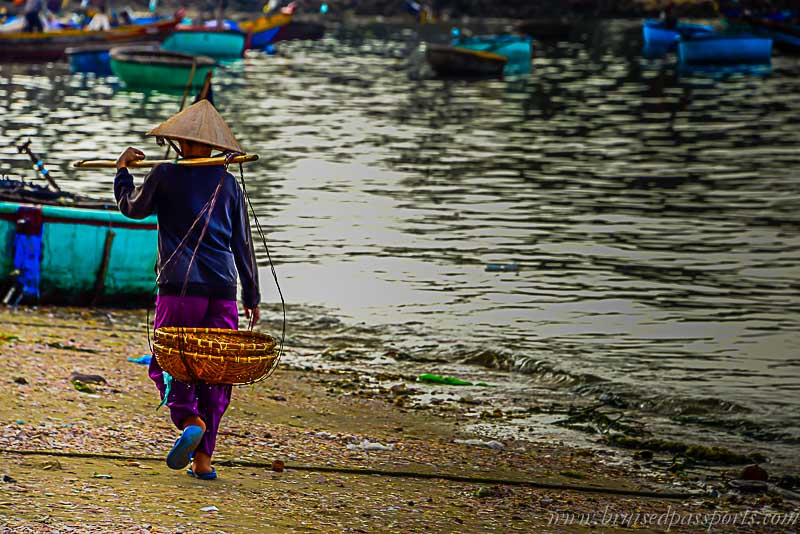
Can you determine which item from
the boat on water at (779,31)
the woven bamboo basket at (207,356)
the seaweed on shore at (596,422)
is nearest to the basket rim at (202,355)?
the woven bamboo basket at (207,356)

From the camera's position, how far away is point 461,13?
7700 centimetres

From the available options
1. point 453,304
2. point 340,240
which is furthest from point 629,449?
point 340,240

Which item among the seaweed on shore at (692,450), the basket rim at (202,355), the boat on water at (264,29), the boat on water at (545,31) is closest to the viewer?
the basket rim at (202,355)

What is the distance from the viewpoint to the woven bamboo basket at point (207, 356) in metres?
5.41

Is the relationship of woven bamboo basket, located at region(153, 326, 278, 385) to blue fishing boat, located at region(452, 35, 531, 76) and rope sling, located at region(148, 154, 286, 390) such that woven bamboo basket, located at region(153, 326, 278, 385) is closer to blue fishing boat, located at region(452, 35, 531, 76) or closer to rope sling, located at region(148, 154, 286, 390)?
rope sling, located at region(148, 154, 286, 390)

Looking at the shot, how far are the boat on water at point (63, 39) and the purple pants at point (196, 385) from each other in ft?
117

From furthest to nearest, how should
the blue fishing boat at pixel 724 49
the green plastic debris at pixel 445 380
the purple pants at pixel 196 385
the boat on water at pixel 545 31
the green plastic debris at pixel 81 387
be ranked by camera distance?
the boat on water at pixel 545 31 < the blue fishing boat at pixel 724 49 < the green plastic debris at pixel 445 380 < the green plastic debris at pixel 81 387 < the purple pants at pixel 196 385

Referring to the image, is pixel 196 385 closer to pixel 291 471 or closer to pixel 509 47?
pixel 291 471

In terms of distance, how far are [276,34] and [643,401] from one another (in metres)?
43.8

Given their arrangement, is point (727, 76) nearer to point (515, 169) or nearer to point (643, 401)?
point (515, 169)

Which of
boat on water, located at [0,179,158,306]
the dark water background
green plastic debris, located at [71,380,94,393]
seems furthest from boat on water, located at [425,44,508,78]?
green plastic debris, located at [71,380,94,393]

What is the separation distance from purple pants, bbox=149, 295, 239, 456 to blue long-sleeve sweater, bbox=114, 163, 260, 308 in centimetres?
5

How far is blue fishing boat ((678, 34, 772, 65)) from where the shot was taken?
145 feet

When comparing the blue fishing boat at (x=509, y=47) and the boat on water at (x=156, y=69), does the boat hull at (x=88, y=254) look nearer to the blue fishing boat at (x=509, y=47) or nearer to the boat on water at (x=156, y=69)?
the boat on water at (x=156, y=69)
